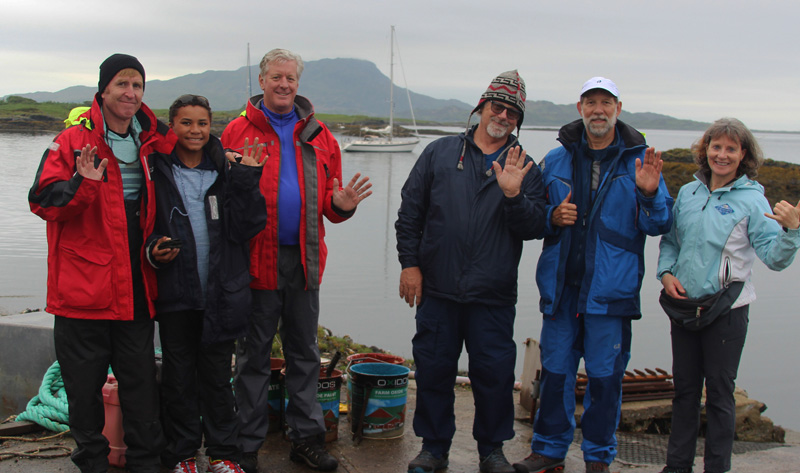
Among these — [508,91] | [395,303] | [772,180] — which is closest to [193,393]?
[508,91]

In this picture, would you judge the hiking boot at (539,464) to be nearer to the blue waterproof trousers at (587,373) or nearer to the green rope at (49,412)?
the blue waterproof trousers at (587,373)

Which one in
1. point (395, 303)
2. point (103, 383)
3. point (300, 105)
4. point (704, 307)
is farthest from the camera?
point (395, 303)

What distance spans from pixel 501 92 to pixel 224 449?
2.41 meters

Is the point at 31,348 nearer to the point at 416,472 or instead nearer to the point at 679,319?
the point at 416,472

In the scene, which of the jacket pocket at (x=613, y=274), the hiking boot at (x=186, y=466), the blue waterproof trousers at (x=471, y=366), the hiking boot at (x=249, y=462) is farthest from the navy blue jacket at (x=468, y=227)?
the hiking boot at (x=186, y=466)

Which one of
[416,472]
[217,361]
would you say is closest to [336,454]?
[416,472]

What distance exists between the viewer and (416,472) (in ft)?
12.0

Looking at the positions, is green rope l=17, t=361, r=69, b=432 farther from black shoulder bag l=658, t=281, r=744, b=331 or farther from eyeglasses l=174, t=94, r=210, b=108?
black shoulder bag l=658, t=281, r=744, b=331

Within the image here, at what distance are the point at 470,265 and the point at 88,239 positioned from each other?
190 cm

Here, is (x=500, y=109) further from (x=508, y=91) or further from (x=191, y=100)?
(x=191, y=100)

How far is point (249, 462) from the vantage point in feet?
11.9

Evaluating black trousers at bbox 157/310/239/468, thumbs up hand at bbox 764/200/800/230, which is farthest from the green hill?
black trousers at bbox 157/310/239/468

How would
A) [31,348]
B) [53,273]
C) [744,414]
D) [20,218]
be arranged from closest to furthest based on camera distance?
1. [53,273]
2. [31,348]
3. [744,414]
4. [20,218]

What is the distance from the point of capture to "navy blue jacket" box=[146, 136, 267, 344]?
132 inches
